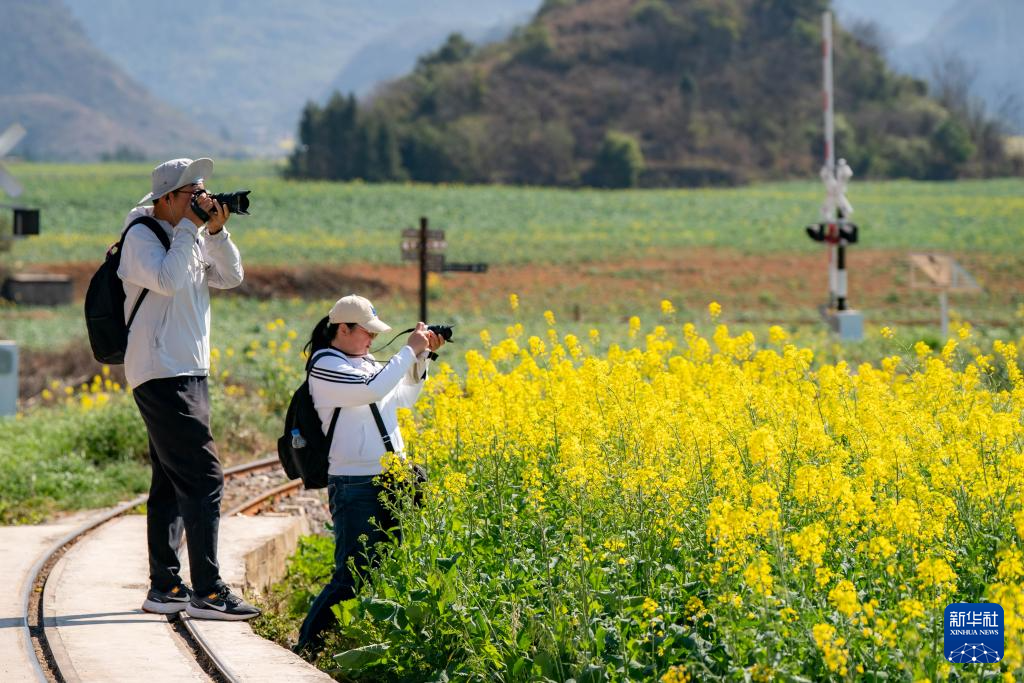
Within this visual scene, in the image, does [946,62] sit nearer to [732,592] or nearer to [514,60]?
[514,60]

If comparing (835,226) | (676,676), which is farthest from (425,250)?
(676,676)

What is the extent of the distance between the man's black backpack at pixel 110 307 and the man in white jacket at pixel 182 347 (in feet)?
0.09

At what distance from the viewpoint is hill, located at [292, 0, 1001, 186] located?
3728 inches

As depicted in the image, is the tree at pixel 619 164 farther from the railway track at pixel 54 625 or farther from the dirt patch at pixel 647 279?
the railway track at pixel 54 625

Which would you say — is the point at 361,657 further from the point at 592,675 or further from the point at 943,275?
the point at 943,275

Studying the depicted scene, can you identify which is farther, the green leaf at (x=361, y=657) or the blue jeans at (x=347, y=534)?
the blue jeans at (x=347, y=534)

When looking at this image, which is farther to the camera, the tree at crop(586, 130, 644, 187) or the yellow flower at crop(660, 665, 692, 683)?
the tree at crop(586, 130, 644, 187)

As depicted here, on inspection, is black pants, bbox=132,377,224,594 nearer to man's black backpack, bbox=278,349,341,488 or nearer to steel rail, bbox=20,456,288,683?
steel rail, bbox=20,456,288,683

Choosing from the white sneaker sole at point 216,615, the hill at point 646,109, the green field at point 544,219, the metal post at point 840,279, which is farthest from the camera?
the hill at point 646,109

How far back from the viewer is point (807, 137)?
106625 mm

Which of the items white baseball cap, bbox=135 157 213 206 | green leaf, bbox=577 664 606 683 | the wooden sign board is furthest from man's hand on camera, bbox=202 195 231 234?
the wooden sign board

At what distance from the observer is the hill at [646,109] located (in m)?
94.7

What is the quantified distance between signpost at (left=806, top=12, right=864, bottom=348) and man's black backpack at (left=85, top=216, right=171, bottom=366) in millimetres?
14866

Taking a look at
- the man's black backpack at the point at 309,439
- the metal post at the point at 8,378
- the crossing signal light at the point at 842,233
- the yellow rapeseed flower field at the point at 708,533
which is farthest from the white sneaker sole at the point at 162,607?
the crossing signal light at the point at 842,233
